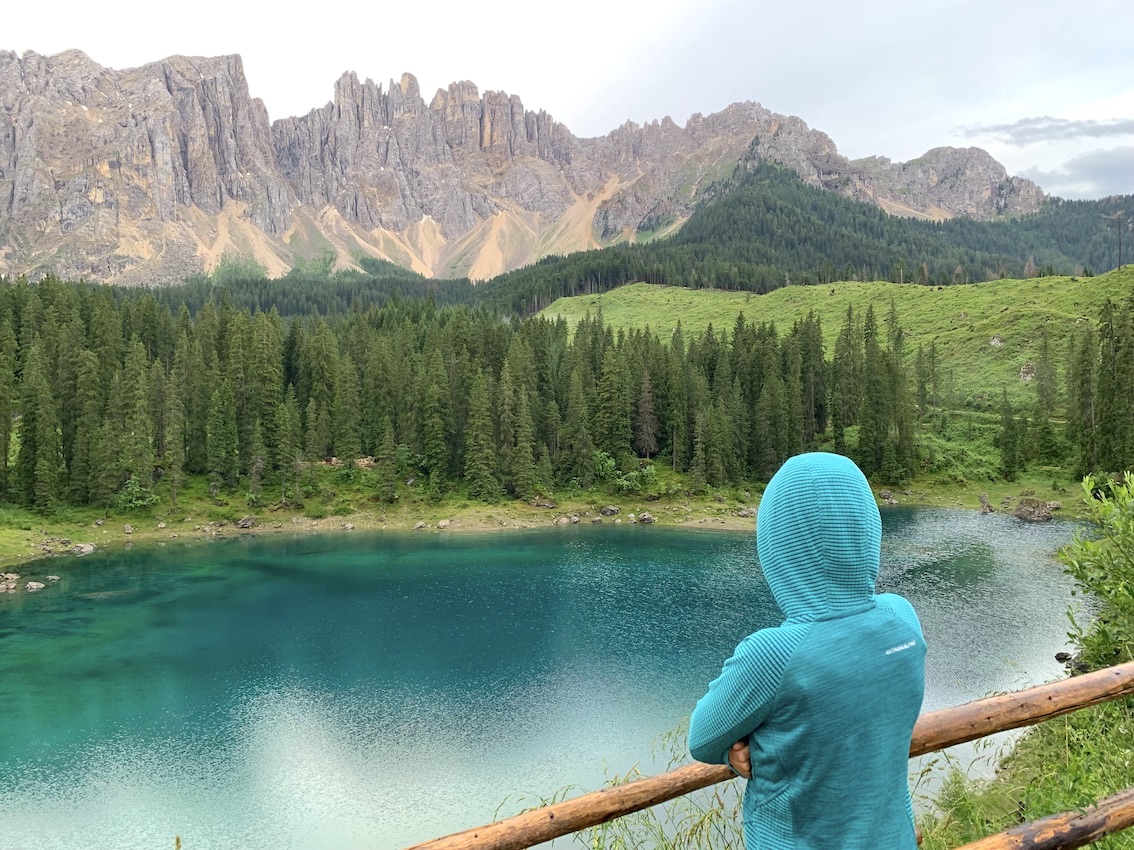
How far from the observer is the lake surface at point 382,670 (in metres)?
26.0

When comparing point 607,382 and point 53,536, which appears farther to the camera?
point 607,382

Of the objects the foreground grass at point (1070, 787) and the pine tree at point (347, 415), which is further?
the pine tree at point (347, 415)

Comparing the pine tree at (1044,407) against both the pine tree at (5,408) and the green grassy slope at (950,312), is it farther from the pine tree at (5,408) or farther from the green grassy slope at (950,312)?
the pine tree at (5,408)

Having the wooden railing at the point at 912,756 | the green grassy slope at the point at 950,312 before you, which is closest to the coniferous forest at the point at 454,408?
the green grassy slope at the point at 950,312

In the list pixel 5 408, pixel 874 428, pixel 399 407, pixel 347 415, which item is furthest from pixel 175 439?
pixel 874 428

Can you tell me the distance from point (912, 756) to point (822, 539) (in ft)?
8.03

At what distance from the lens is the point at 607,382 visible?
304ft

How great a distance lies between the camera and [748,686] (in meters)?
3.27

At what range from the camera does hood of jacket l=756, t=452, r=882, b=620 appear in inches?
132

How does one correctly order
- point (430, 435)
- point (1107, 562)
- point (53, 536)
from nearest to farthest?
1. point (1107, 562)
2. point (53, 536)
3. point (430, 435)

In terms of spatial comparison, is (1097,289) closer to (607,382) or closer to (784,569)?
(607,382)

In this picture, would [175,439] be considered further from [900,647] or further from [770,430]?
[900,647]

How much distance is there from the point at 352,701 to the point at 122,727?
950 centimetres

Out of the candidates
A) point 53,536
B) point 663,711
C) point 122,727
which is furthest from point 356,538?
point 663,711
